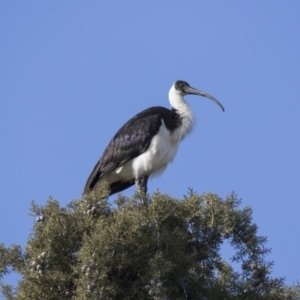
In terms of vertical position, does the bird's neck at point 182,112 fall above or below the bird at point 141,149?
above

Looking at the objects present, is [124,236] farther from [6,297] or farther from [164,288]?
[6,297]

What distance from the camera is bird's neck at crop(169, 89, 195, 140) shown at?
17.5 metres

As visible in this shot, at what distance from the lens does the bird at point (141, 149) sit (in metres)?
17.0

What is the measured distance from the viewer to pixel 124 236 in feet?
39.4

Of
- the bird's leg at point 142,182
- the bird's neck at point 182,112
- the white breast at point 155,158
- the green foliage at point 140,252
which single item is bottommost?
the green foliage at point 140,252

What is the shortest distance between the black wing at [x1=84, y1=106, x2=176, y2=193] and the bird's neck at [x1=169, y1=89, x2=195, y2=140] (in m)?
0.35

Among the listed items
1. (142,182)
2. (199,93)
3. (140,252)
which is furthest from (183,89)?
(140,252)

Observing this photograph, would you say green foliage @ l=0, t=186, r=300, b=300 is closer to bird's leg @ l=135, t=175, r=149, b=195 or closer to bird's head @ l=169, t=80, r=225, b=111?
bird's leg @ l=135, t=175, r=149, b=195

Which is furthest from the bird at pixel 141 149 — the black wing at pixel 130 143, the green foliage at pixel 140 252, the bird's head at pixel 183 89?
the green foliage at pixel 140 252

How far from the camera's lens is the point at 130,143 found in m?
17.2

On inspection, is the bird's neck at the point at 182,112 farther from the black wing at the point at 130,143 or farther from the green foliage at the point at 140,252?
the green foliage at the point at 140,252

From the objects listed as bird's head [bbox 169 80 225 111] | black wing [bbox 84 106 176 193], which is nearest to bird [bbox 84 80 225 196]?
black wing [bbox 84 106 176 193]

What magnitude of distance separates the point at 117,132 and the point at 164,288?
6.20 m

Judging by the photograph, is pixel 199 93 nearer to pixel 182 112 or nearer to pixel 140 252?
pixel 182 112
